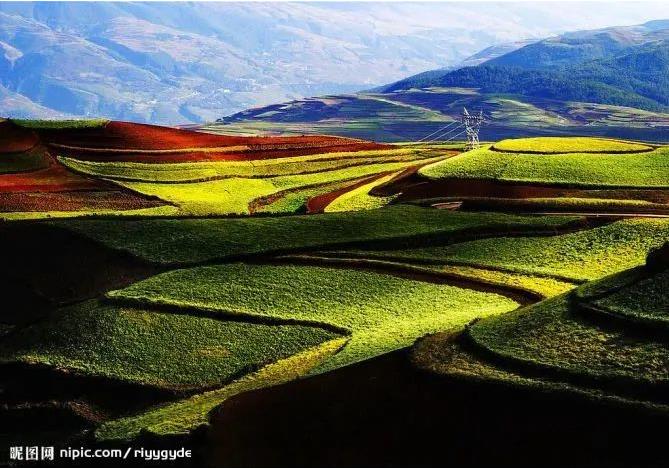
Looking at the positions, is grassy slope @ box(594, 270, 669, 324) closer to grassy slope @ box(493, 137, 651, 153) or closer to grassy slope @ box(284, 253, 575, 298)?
grassy slope @ box(284, 253, 575, 298)

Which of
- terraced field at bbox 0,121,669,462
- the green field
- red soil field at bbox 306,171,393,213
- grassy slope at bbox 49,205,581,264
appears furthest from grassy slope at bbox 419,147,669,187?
grassy slope at bbox 49,205,581,264

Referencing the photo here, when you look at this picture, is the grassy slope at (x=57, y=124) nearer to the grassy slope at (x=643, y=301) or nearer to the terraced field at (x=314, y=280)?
the terraced field at (x=314, y=280)

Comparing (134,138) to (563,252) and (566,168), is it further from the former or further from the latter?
(563,252)

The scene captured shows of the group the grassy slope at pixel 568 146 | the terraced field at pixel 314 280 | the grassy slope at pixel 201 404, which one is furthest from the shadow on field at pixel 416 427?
the grassy slope at pixel 568 146

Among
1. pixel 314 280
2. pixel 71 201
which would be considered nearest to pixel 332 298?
pixel 314 280

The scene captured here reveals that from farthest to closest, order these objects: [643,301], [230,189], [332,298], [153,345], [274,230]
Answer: [230,189] → [274,230] → [332,298] → [153,345] → [643,301]
